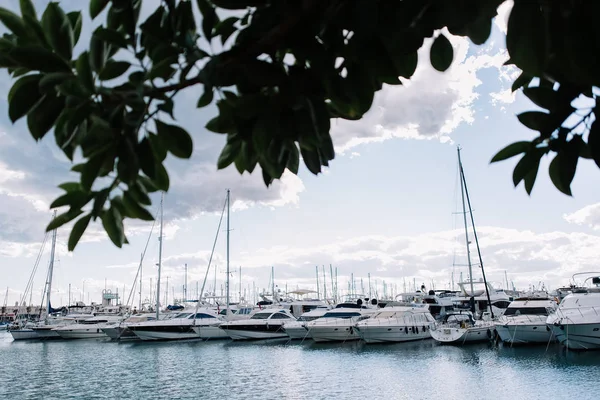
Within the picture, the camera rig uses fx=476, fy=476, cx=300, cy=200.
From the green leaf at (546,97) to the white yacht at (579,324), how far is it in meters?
30.4

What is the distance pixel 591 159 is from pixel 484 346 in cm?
3496

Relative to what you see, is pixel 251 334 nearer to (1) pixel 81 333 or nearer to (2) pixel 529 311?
(2) pixel 529 311

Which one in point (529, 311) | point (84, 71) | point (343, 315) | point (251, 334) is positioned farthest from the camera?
point (251, 334)

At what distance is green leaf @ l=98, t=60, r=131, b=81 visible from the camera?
1599 mm

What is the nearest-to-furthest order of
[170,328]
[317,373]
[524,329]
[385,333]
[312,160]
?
[312,160]
[317,373]
[524,329]
[385,333]
[170,328]

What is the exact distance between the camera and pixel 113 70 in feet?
5.28

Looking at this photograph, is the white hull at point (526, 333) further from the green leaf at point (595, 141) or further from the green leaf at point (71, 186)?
the green leaf at point (71, 186)

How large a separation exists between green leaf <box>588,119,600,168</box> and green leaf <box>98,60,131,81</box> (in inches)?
72.7

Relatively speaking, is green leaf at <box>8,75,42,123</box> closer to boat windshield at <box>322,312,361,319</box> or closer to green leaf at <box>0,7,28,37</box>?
green leaf at <box>0,7,28,37</box>

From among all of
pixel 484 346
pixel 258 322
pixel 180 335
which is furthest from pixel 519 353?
pixel 180 335

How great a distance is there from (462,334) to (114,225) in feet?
118

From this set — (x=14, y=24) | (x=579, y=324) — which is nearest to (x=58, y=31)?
(x=14, y=24)

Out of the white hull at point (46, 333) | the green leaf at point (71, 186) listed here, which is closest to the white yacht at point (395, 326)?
the green leaf at point (71, 186)

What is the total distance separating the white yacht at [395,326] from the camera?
36.5 m
